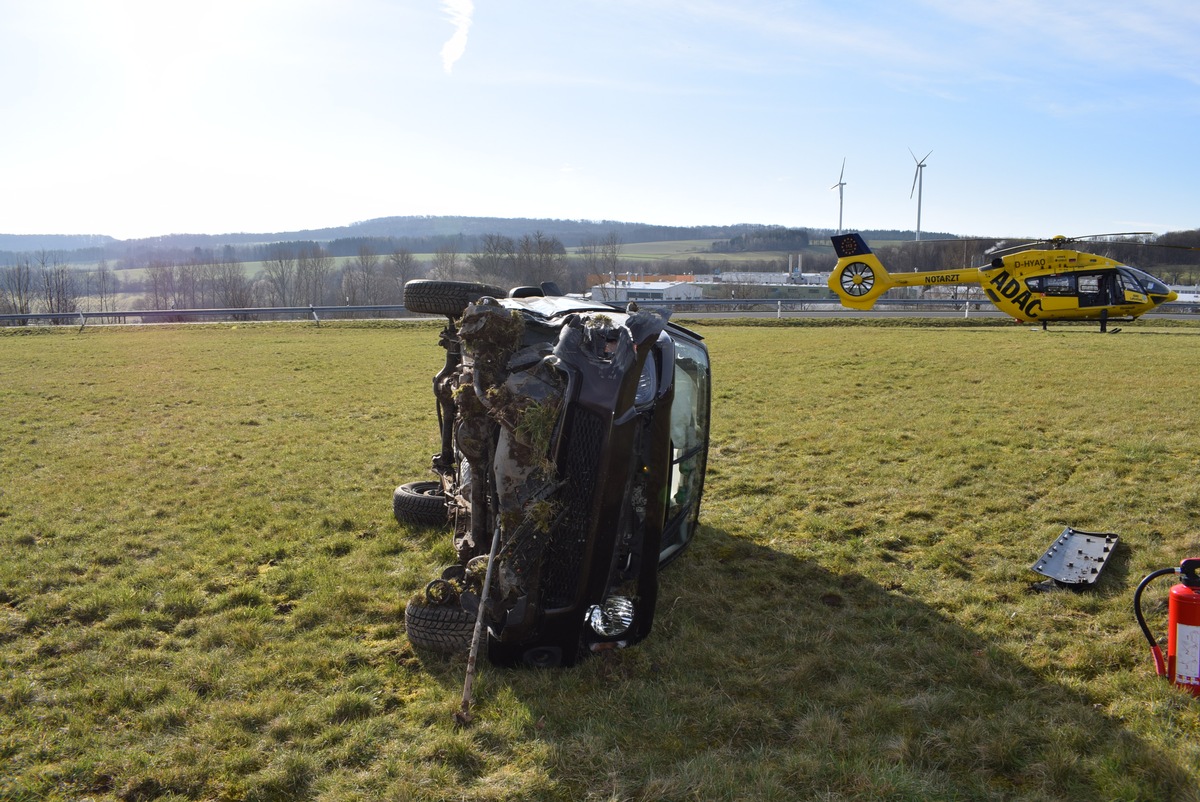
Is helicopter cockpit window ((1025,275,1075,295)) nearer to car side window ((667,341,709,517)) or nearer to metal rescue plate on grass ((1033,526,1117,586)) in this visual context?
metal rescue plate on grass ((1033,526,1117,586))

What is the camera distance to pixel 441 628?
13.5 ft

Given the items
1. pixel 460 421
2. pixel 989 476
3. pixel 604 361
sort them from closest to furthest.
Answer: pixel 604 361, pixel 460 421, pixel 989 476

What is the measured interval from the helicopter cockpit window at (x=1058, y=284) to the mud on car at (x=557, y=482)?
23793 millimetres

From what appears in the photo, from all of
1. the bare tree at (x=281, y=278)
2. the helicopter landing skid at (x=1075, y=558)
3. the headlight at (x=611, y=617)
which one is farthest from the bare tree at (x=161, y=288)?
the helicopter landing skid at (x=1075, y=558)

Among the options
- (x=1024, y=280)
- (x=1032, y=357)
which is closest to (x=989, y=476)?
(x=1032, y=357)

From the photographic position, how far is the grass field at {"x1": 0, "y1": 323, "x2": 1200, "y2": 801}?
10.4 ft

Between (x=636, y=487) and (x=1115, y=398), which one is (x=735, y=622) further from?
(x=1115, y=398)

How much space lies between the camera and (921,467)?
26.3 feet

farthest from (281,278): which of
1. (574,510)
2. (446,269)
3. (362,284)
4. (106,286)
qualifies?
(574,510)

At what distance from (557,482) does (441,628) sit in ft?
3.83

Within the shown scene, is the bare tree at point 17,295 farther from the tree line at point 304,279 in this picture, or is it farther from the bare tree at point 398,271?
the bare tree at point 398,271

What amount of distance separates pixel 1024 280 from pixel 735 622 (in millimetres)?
23406

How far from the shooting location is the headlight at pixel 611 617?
3932mm

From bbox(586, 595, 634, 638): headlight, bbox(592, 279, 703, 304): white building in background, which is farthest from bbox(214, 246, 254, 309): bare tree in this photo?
bbox(586, 595, 634, 638): headlight
